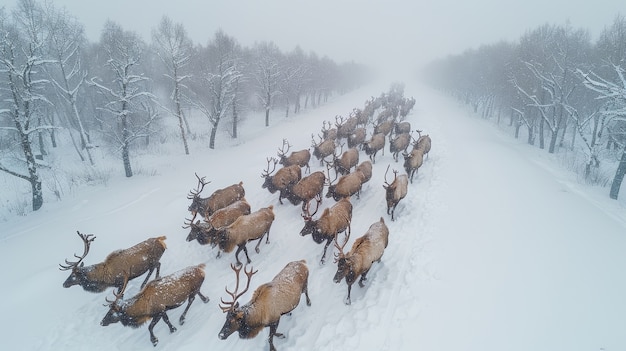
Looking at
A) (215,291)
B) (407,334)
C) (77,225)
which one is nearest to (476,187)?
(407,334)

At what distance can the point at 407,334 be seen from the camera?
643 cm

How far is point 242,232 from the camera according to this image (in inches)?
351

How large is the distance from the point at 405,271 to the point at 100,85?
24729 mm

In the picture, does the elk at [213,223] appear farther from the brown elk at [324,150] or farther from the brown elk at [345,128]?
the brown elk at [345,128]

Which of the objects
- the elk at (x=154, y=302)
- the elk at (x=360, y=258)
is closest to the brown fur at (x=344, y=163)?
the elk at (x=360, y=258)

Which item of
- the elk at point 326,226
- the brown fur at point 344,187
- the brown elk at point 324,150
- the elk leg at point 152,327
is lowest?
the elk leg at point 152,327

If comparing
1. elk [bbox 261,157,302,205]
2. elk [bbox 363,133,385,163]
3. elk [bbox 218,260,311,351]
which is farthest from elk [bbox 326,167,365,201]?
elk [bbox 218,260,311,351]

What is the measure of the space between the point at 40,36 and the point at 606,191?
36095mm

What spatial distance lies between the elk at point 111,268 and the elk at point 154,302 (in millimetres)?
1009

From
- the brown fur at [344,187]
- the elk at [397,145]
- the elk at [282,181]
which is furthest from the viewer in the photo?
the elk at [397,145]

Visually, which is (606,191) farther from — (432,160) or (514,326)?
(514,326)

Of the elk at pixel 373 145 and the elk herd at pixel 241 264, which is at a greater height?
the elk at pixel 373 145

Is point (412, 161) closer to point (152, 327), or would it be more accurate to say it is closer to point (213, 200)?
point (213, 200)

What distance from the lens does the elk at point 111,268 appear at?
24.7 ft
